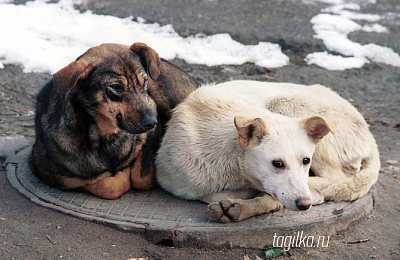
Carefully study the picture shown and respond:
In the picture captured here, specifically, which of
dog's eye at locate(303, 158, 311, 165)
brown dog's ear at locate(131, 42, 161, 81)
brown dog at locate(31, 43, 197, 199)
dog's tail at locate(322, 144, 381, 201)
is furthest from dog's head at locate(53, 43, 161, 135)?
dog's tail at locate(322, 144, 381, 201)

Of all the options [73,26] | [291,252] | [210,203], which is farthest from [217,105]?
[73,26]

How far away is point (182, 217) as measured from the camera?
3.94 metres

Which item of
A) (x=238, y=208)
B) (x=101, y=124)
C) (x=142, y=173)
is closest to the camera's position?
(x=238, y=208)

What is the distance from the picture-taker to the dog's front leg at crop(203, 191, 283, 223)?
3816 mm

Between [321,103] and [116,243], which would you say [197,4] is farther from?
[116,243]

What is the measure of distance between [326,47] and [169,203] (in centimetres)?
644

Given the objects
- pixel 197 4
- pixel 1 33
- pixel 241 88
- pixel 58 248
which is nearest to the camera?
pixel 58 248

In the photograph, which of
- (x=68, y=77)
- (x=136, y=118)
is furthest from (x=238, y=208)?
(x=68, y=77)

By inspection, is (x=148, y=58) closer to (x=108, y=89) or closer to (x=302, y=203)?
(x=108, y=89)

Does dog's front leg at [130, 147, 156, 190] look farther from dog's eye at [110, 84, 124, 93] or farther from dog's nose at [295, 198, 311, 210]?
dog's nose at [295, 198, 311, 210]

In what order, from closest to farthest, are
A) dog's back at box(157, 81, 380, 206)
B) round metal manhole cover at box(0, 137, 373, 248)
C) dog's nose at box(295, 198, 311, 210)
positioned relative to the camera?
dog's nose at box(295, 198, 311, 210) → round metal manhole cover at box(0, 137, 373, 248) → dog's back at box(157, 81, 380, 206)

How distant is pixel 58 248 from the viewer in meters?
3.59

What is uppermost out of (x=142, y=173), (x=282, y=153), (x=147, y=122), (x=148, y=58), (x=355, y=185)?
(x=148, y=58)

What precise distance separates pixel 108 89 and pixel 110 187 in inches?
35.4
